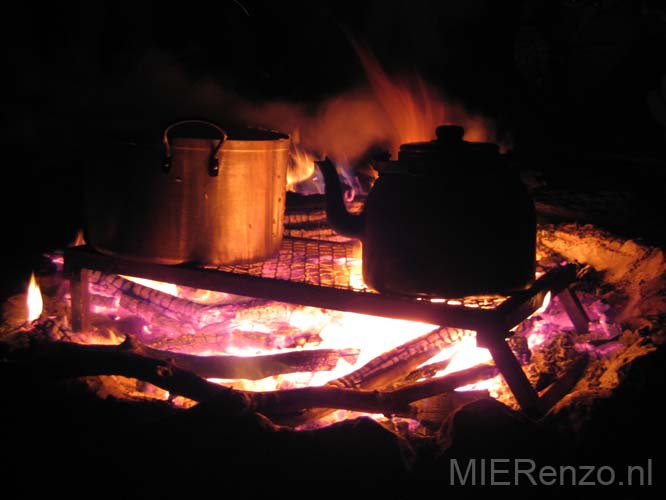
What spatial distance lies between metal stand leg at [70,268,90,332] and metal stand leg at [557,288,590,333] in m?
2.07

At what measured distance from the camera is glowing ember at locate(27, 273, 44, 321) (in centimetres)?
274

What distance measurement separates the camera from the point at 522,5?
4.38 metres

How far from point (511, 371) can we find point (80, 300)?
182 cm

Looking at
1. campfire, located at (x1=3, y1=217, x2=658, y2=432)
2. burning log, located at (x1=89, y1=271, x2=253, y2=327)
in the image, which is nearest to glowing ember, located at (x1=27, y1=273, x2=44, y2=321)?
campfire, located at (x1=3, y1=217, x2=658, y2=432)

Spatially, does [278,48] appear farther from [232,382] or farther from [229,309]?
[232,382]

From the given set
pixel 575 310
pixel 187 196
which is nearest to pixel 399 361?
pixel 575 310

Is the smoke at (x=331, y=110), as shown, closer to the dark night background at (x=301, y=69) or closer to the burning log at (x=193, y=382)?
the dark night background at (x=301, y=69)

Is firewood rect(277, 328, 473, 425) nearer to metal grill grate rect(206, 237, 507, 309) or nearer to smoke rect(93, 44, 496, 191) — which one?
metal grill grate rect(206, 237, 507, 309)

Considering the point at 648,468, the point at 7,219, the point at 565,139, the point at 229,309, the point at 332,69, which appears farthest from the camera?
the point at 332,69

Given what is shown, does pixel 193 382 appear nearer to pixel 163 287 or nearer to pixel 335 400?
pixel 335 400

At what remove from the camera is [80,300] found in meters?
2.73

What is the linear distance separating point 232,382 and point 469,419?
1.01 m

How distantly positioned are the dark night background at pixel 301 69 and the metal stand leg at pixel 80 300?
0.97 metres

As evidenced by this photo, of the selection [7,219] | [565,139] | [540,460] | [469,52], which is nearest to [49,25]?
[7,219]
